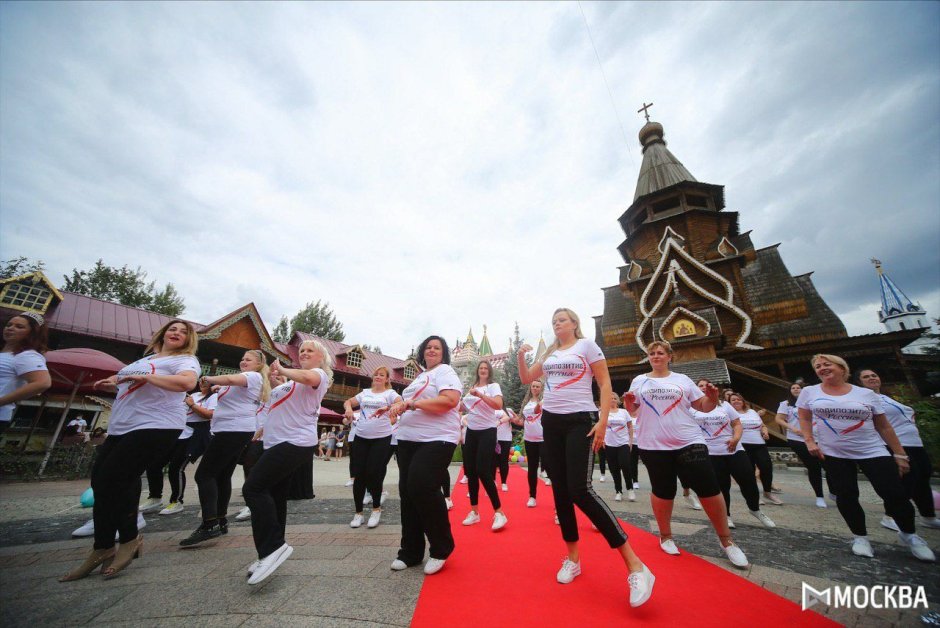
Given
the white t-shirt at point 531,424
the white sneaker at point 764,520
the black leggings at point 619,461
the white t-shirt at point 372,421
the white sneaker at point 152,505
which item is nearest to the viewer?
the white sneaker at point 764,520

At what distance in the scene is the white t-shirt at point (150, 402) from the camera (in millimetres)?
2834

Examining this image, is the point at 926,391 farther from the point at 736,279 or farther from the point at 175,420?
the point at 175,420

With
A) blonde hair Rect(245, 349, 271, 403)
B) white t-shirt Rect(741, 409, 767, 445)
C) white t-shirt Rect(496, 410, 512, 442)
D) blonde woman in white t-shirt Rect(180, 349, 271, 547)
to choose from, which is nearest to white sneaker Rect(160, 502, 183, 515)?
blonde woman in white t-shirt Rect(180, 349, 271, 547)

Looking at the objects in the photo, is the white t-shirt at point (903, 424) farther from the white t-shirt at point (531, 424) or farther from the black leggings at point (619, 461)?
the white t-shirt at point (531, 424)

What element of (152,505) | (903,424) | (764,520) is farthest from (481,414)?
(903,424)

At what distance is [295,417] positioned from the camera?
2.91 m

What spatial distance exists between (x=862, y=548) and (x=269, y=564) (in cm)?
515

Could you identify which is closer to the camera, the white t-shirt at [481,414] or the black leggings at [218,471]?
the black leggings at [218,471]

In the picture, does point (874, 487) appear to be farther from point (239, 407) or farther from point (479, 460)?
point (239, 407)

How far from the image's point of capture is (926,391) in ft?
49.8

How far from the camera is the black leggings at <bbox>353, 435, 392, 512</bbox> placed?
4.31 meters

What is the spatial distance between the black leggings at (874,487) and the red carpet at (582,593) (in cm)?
174

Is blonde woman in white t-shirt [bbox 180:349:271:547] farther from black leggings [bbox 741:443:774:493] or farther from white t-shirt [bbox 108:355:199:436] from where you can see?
black leggings [bbox 741:443:774:493]

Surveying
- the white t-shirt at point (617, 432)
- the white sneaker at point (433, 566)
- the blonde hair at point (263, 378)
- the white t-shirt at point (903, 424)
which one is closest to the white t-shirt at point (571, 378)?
the white sneaker at point (433, 566)
